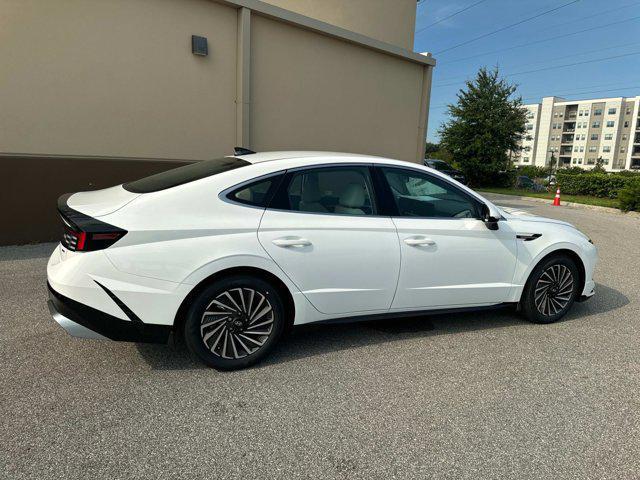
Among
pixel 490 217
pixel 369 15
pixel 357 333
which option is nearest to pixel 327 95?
pixel 369 15

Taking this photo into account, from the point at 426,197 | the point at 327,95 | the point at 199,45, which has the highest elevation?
the point at 199,45

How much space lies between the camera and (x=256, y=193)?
3264mm

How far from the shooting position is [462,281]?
388 centimetres

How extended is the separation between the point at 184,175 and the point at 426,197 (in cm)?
208

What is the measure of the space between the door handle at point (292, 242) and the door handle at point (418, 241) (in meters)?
0.87

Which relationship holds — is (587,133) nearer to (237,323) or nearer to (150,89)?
(150,89)

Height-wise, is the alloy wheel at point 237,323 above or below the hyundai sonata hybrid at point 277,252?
below

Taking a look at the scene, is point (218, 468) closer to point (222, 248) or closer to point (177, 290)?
point (177, 290)

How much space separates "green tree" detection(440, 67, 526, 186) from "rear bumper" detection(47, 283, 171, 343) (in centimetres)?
2839

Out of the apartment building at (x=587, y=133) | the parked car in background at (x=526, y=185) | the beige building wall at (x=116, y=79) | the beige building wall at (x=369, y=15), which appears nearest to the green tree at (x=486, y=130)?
the parked car in background at (x=526, y=185)

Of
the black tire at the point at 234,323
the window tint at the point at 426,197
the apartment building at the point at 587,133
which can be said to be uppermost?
the apartment building at the point at 587,133

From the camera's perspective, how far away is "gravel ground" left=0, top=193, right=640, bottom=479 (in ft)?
7.70

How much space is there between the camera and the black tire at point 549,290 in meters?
4.24

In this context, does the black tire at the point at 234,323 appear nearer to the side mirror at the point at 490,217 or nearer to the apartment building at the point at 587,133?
the side mirror at the point at 490,217
